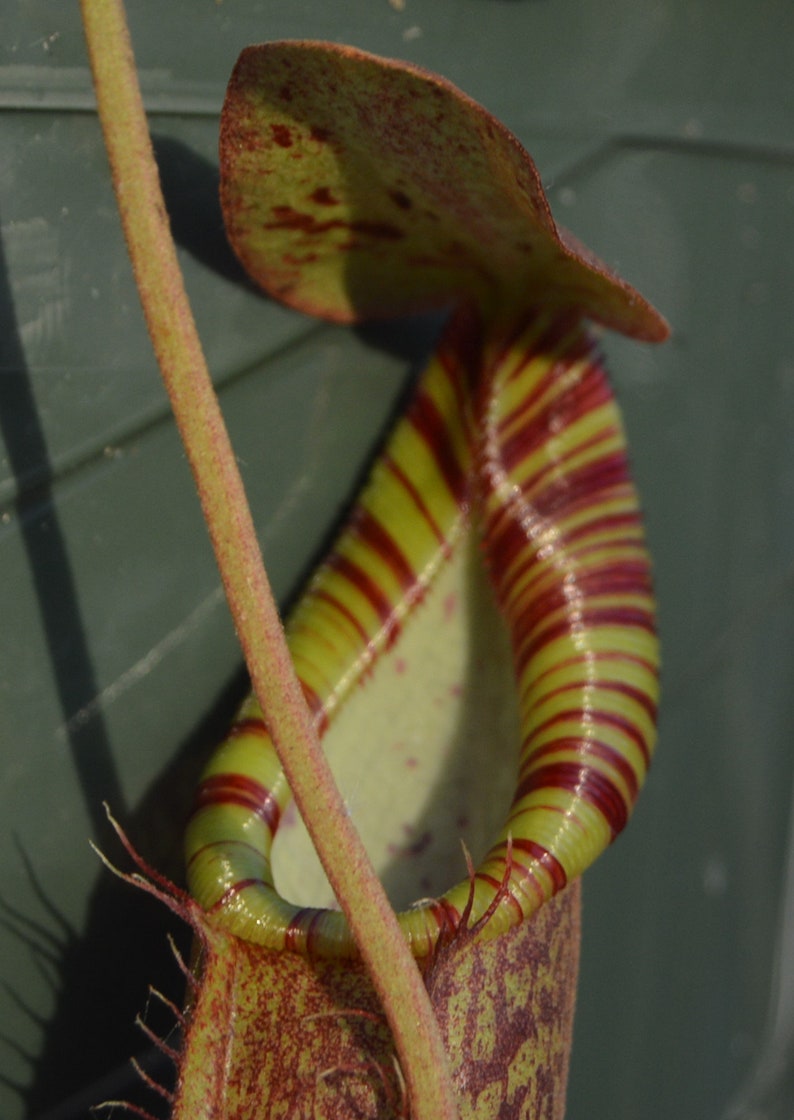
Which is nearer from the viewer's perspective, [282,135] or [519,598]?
[282,135]

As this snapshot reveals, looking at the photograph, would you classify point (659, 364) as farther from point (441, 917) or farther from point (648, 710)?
point (441, 917)

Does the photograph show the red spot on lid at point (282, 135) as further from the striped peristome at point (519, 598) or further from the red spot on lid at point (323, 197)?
the striped peristome at point (519, 598)

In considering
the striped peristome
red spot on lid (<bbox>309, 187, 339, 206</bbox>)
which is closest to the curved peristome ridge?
the striped peristome

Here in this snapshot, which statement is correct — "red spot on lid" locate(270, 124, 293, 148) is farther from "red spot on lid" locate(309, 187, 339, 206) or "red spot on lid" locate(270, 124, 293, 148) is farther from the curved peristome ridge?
the curved peristome ridge

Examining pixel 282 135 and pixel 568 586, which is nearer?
pixel 282 135

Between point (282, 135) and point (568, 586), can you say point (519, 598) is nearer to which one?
point (568, 586)

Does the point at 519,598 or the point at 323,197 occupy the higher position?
the point at 323,197

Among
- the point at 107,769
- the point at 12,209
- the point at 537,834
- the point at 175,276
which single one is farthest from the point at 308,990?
the point at 12,209

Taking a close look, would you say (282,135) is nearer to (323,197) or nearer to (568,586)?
(323,197)

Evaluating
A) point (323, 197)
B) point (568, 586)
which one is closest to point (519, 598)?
point (568, 586)
